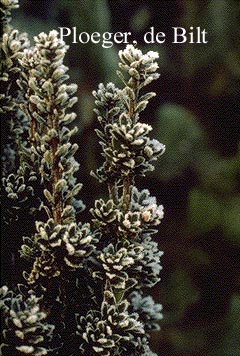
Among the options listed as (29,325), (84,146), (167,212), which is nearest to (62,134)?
(29,325)

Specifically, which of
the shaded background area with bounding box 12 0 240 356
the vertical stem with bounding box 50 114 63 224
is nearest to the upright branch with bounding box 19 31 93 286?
the vertical stem with bounding box 50 114 63 224

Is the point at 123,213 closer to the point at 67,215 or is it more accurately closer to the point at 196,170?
the point at 67,215

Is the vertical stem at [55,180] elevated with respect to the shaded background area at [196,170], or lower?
lower

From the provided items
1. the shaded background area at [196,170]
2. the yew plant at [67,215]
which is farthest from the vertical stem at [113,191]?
the shaded background area at [196,170]

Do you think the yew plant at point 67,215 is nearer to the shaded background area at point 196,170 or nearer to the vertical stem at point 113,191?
the vertical stem at point 113,191

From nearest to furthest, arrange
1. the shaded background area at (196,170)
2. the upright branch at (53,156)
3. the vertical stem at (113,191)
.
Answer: the upright branch at (53,156), the vertical stem at (113,191), the shaded background area at (196,170)

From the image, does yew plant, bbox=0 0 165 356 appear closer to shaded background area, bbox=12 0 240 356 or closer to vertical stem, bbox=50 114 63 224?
vertical stem, bbox=50 114 63 224

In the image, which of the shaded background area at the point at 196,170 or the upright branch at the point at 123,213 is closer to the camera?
the upright branch at the point at 123,213
